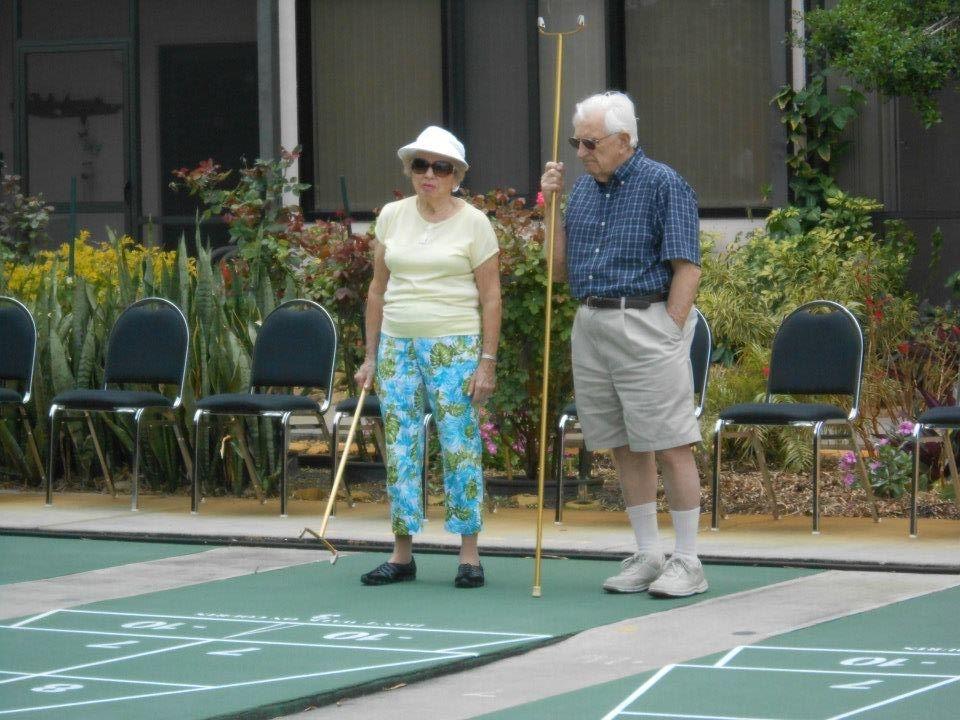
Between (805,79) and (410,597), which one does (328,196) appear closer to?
(805,79)

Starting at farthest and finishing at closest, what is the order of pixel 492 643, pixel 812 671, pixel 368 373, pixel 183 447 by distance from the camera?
1. pixel 183 447
2. pixel 368 373
3. pixel 492 643
4. pixel 812 671

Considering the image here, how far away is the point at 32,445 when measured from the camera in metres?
10.9

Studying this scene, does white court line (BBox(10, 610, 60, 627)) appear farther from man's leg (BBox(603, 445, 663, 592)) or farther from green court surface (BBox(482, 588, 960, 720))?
green court surface (BBox(482, 588, 960, 720))

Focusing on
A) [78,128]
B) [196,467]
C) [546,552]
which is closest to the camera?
[546,552]

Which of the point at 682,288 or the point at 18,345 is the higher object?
the point at 682,288

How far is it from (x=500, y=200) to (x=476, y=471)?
2.98 m

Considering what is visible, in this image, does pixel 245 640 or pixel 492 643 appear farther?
pixel 245 640

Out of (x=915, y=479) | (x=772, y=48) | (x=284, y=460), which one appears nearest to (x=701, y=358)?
(x=915, y=479)

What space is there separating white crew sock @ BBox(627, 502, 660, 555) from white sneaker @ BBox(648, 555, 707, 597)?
0.14m

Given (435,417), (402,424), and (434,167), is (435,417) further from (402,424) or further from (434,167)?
(434,167)

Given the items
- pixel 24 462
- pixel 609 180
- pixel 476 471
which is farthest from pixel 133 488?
pixel 609 180

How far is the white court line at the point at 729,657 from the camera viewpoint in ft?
18.8

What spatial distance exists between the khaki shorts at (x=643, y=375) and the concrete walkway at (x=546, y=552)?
2.25 ft

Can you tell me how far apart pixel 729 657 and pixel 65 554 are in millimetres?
3860
